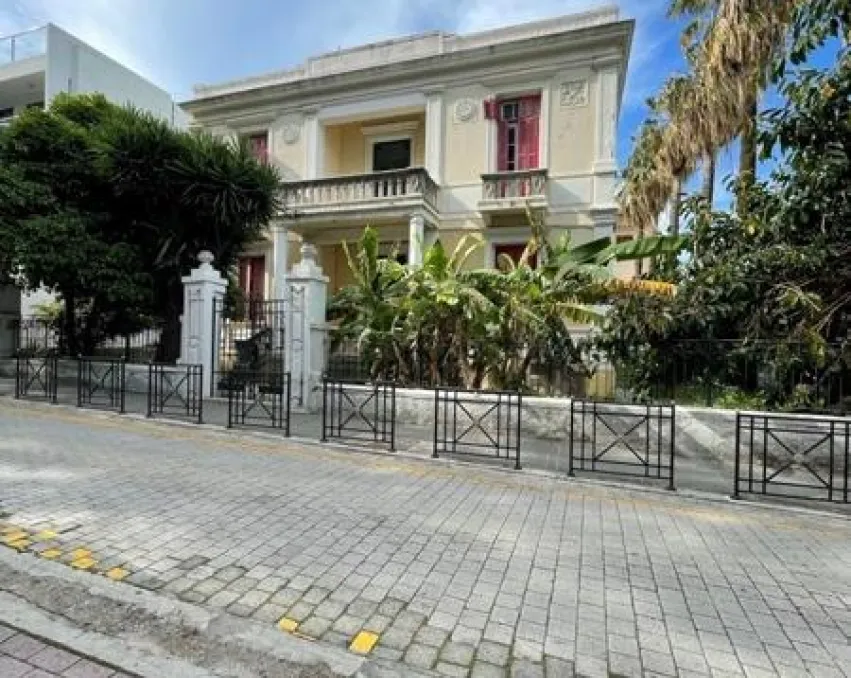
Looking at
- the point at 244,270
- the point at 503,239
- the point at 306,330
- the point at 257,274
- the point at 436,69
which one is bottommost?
the point at 306,330

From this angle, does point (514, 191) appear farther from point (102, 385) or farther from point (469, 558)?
point (469, 558)

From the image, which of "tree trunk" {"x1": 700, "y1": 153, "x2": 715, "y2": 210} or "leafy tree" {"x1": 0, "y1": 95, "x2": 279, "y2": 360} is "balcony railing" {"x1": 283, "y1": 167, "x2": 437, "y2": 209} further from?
"tree trunk" {"x1": 700, "y1": 153, "x2": 715, "y2": 210}

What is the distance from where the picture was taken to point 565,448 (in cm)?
862

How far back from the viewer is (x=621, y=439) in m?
7.52

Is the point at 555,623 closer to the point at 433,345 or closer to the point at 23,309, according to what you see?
the point at 433,345

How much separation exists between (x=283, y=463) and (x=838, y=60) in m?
10.4

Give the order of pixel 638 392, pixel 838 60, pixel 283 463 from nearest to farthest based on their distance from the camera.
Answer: pixel 283 463 → pixel 838 60 → pixel 638 392

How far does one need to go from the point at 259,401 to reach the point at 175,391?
2.29 metres

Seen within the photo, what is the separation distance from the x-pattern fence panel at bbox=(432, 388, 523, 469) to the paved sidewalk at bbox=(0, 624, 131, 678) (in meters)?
5.19

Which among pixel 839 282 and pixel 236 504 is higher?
pixel 839 282

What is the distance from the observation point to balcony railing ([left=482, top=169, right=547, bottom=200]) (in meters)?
15.9

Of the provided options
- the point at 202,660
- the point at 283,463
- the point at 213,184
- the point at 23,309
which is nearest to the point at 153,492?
the point at 283,463

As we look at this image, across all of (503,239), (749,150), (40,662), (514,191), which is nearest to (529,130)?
(514,191)

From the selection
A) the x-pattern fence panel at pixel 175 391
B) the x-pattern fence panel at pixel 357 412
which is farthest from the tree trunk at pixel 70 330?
the x-pattern fence panel at pixel 357 412
